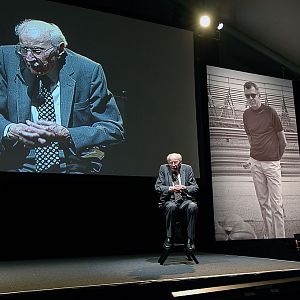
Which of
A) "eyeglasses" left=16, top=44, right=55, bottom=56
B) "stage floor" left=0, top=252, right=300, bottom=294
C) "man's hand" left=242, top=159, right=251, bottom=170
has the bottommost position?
"stage floor" left=0, top=252, right=300, bottom=294

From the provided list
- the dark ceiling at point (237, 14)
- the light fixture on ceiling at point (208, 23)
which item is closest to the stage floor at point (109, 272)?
the dark ceiling at point (237, 14)

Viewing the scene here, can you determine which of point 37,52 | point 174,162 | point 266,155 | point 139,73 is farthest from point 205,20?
point 174,162

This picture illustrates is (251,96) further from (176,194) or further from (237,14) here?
(176,194)

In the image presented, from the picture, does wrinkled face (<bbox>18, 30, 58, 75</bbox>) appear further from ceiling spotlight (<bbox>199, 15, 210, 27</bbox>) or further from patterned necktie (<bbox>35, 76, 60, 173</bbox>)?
ceiling spotlight (<bbox>199, 15, 210, 27</bbox>)

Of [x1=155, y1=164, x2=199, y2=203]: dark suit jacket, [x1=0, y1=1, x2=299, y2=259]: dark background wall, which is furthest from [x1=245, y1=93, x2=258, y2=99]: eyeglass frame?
[x1=155, y1=164, x2=199, y2=203]: dark suit jacket

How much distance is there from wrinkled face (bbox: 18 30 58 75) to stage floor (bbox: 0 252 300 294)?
214 cm

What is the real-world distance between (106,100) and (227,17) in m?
2.31

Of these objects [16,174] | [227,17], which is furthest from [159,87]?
Result: [16,174]

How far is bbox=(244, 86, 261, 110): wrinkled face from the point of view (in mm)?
5945

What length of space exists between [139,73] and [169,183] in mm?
1873

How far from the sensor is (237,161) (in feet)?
18.3

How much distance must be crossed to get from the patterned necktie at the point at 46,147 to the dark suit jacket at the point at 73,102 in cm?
12

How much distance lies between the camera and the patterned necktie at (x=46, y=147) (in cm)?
415

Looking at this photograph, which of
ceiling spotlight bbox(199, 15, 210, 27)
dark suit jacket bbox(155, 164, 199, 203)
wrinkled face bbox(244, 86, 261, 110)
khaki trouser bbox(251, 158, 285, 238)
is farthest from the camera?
wrinkled face bbox(244, 86, 261, 110)
